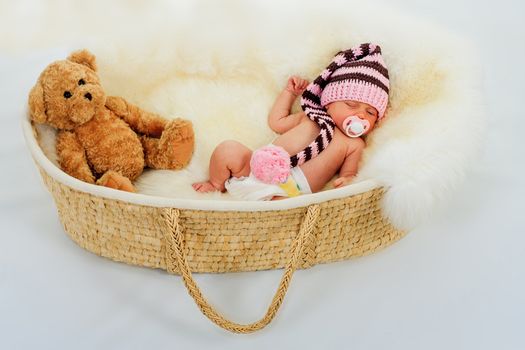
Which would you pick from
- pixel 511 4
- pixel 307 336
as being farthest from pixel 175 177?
pixel 511 4

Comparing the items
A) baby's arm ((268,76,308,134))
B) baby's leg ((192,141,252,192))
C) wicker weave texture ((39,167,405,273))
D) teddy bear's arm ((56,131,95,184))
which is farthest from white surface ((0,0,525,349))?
baby's arm ((268,76,308,134))

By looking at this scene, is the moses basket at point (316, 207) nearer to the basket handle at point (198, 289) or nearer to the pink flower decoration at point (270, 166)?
the basket handle at point (198, 289)

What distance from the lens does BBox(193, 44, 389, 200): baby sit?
4.65 ft

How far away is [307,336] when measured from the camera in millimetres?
1163

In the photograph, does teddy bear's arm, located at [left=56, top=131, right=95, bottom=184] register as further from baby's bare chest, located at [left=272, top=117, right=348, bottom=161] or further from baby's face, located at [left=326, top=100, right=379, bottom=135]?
baby's face, located at [left=326, top=100, right=379, bottom=135]

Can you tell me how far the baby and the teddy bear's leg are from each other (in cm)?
8

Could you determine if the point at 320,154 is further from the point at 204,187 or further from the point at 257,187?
the point at 204,187

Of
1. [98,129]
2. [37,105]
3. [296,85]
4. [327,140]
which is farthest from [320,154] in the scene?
[37,105]

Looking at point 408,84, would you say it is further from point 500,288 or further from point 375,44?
point 500,288

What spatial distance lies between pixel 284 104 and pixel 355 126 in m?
0.27

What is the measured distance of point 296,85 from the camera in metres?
1.64

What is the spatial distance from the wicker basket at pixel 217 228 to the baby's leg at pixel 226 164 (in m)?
0.25

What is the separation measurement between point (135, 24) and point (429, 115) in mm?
829

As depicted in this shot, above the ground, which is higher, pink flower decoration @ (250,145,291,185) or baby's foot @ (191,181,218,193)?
pink flower decoration @ (250,145,291,185)
